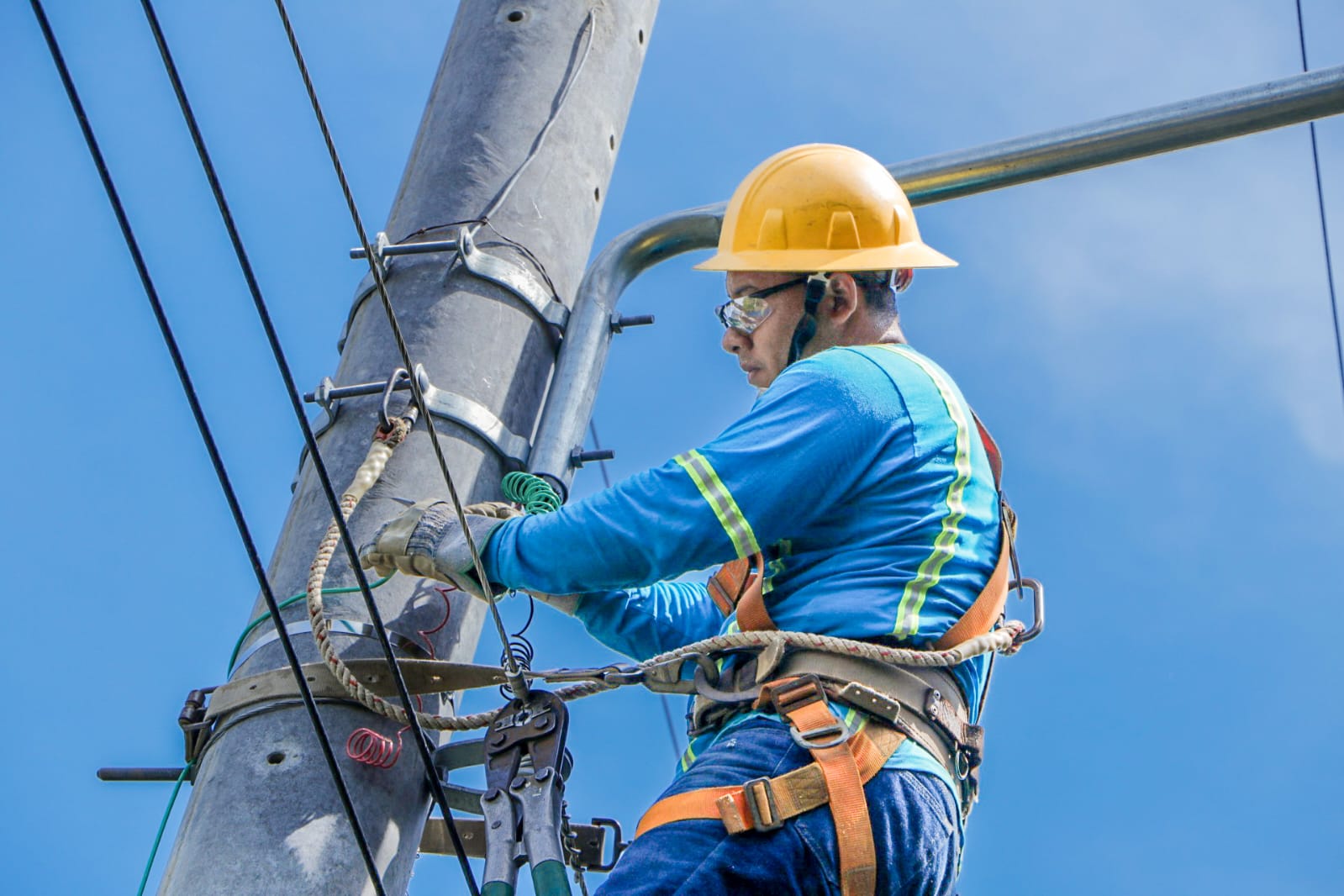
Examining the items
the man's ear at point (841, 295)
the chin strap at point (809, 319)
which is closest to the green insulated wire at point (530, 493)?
→ the chin strap at point (809, 319)

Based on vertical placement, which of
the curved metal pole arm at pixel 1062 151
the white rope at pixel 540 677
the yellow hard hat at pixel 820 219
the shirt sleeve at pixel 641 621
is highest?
the curved metal pole arm at pixel 1062 151

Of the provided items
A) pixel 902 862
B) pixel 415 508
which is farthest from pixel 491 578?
pixel 902 862

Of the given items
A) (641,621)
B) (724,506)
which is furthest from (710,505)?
(641,621)

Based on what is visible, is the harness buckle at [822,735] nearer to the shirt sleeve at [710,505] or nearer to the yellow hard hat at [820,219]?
the shirt sleeve at [710,505]

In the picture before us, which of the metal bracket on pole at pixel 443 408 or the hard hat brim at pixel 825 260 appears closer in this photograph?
the metal bracket on pole at pixel 443 408

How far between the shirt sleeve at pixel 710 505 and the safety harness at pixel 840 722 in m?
0.21

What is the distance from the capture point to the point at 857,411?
3.20m

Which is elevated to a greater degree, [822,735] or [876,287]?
[876,287]

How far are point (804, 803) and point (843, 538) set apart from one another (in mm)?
570

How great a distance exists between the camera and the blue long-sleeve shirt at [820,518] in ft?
10.2

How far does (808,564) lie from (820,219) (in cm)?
88

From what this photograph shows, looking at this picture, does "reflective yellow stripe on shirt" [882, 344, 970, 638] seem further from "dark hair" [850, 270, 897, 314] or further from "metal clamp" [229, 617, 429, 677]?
"metal clamp" [229, 617, 429, 677]

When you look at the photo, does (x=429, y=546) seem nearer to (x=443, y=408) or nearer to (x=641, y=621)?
(x=443, y=408)

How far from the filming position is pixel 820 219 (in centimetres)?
377
